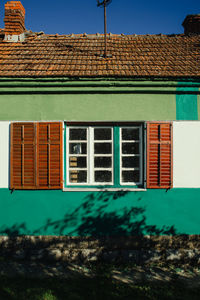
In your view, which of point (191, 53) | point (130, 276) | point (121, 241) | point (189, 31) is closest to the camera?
point (130, 276)

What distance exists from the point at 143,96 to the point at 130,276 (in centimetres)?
352

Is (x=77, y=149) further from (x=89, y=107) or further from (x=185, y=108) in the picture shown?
(x=185, y=108)

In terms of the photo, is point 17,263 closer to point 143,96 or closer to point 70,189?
point 70,189

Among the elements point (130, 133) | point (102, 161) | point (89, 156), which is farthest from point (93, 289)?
point (102, 161)

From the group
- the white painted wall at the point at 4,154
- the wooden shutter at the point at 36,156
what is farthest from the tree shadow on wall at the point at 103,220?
the white painted wall at the point at 4,154

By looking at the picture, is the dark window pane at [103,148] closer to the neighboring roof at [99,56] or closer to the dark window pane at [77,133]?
the dark window pane at [77,133]

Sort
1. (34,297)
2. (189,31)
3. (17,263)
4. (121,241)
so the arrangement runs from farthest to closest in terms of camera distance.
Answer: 1. (189,31)
2. (121,241)
3. (17,263)
4. (34,297)

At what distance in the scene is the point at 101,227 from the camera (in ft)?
14.7

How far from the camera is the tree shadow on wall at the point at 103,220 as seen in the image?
448 centimetres

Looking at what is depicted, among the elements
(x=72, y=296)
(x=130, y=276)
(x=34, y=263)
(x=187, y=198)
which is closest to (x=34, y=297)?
(x=72, y=296)

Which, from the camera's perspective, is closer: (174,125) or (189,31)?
(174,125)

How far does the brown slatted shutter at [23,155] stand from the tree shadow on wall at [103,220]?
113cm

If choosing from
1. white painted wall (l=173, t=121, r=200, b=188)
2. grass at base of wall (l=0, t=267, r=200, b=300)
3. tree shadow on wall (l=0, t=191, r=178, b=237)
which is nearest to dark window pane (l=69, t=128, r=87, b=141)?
tree shadow on wall (l=0, t=191, r=178, b=237)

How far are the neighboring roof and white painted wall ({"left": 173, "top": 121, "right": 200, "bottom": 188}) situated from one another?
112 centimetres
